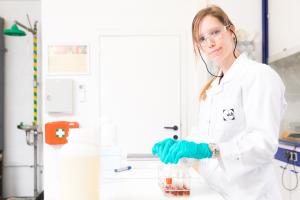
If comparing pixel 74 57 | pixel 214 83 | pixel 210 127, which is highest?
pixel 74 57

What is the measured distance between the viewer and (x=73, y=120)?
2941 mm

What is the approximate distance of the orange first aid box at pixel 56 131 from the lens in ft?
9.43

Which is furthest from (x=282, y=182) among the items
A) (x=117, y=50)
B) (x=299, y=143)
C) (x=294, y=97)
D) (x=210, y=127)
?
(x=117, y=50)

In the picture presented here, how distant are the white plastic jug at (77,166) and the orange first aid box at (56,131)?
2244 millimetres

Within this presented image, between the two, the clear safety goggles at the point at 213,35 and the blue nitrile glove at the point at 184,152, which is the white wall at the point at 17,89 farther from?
the blue nitrile glove at the point at 184,152

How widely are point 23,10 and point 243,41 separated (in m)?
2.66

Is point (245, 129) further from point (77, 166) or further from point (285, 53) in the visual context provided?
point (285, 53)

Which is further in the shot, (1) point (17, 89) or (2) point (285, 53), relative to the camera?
(1) point (17, 89)

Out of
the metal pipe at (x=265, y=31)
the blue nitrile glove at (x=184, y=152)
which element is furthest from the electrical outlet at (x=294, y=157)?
the blue nitrile glove at (x=184, y=152)

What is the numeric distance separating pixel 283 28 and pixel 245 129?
5.84 feet

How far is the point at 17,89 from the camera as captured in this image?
143 inches

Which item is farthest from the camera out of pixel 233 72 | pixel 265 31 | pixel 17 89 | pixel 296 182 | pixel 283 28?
pixel 17 89

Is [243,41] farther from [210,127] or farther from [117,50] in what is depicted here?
[210,127]

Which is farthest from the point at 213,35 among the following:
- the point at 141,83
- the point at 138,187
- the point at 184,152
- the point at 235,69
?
the point at 141,83
